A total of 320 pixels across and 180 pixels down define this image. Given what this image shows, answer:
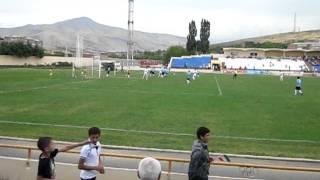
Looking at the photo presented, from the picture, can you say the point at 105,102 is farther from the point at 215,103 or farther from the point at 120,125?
the point at 120,125

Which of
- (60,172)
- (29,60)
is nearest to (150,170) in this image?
(60,172)

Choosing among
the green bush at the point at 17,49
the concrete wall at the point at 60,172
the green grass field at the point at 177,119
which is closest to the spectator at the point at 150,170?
the concrete wall at the point at 60,172

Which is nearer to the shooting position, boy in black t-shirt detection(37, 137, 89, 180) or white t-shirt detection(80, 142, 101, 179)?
boy in black t-shirt detection(37, 137, 89, 180)

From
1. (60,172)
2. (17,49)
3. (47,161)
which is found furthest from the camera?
(17,49)

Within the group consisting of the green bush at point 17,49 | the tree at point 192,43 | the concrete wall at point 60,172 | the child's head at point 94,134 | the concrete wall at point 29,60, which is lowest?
the concrete wall at point 60,172

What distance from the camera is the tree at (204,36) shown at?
177 meters

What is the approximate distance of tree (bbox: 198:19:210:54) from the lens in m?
177

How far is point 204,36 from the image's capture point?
179 metres

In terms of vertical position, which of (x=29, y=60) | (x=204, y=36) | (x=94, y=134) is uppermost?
(x=204, y=36)

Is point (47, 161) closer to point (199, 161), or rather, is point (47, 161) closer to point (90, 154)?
point (90, 154)

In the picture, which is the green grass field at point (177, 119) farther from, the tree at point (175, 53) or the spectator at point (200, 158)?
the tree at point (175, 53)

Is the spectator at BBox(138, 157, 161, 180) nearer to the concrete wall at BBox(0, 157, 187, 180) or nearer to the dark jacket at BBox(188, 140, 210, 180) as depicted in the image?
the dark jacket at BBox(188, 140, 210, 180)

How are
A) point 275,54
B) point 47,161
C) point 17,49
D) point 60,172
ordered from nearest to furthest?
point 47,161 → point 60,172 → point 17,49 → point 275,54

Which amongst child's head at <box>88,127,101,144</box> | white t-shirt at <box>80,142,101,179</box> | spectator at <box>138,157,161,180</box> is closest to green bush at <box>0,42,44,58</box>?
white t-shirt at <box>80,142,101,179</box>
